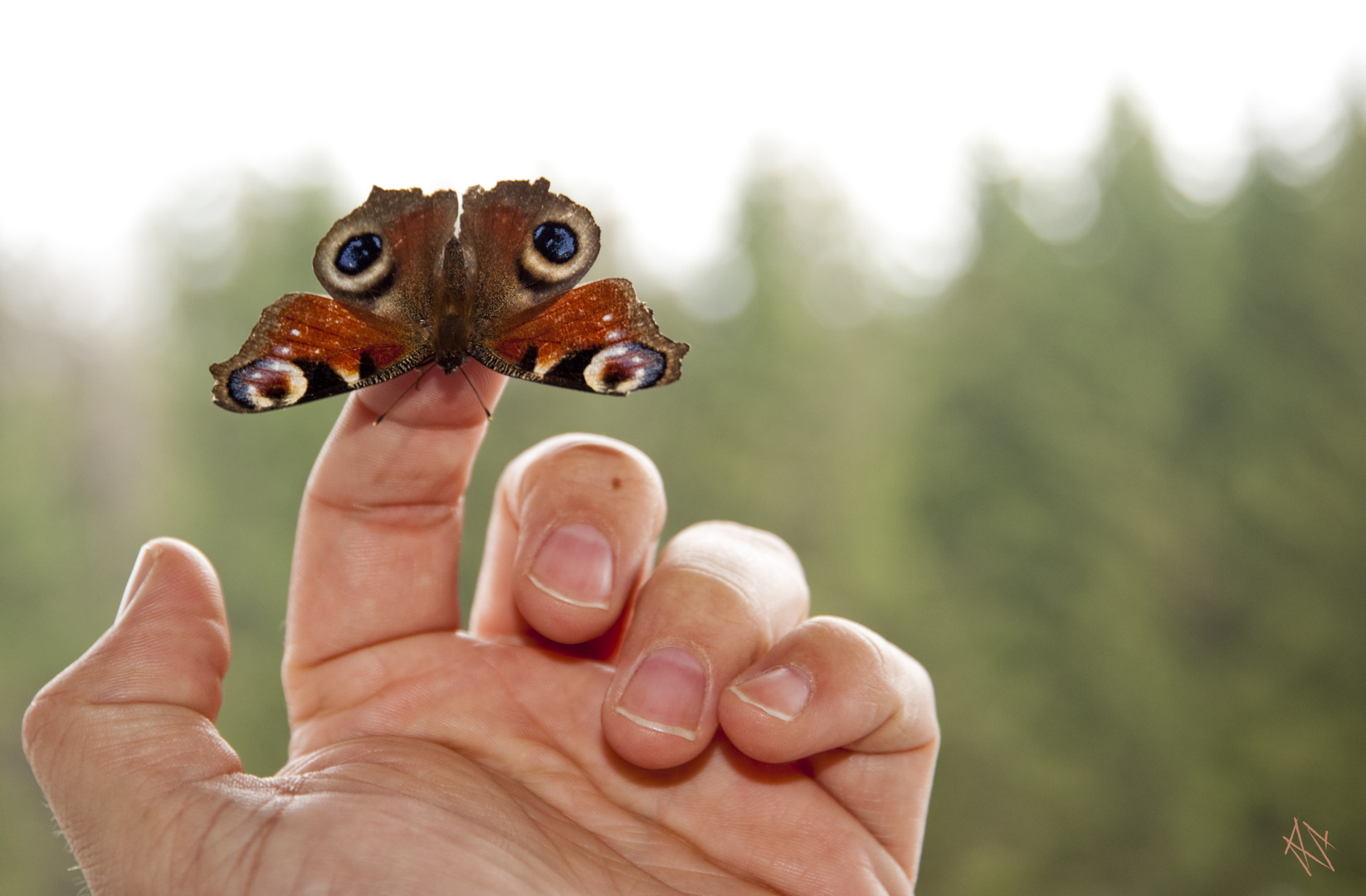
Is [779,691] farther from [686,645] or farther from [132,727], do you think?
[132,727]

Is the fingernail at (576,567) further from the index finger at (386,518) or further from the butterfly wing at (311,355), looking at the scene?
the butterfly wing at (311,355)

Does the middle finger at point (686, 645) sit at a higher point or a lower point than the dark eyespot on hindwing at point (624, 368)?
lower

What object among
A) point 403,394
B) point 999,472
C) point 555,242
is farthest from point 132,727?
point 999,472

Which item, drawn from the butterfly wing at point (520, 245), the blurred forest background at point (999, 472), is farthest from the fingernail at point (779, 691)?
the blurred forest background at point (999, 472)

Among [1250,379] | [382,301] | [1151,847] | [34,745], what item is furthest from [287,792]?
[1250,379]

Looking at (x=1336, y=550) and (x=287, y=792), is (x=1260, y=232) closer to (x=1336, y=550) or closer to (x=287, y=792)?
(x=1336, y=550)
